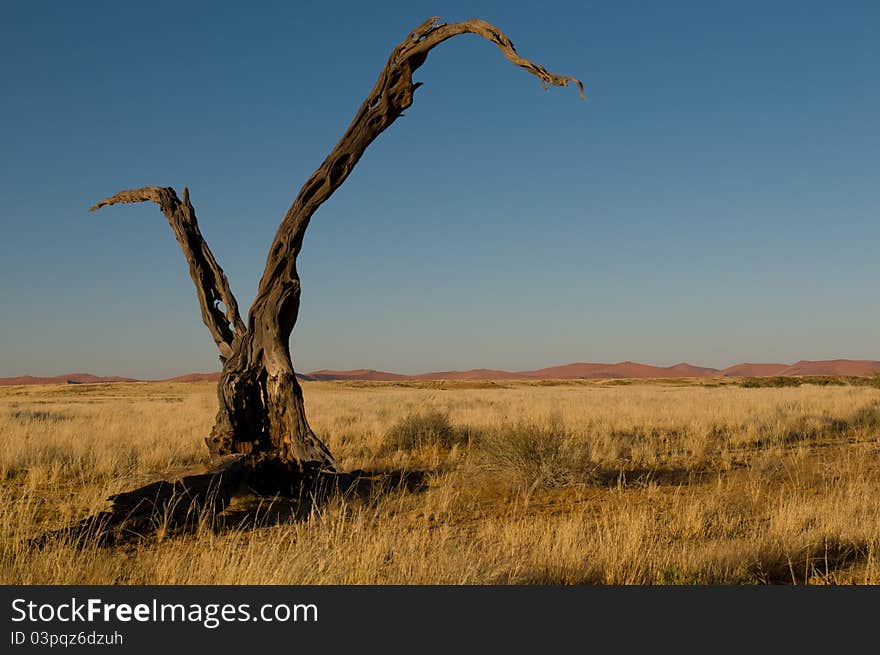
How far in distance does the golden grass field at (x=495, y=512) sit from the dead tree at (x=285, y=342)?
129 centimetres

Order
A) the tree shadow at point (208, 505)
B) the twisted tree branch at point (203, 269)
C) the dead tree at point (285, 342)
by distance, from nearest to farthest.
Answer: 1. the tree shadow at point (208, 505)
2. the dead tree at point (285, 342)
3. the twisted tree branch at point (203, 269)

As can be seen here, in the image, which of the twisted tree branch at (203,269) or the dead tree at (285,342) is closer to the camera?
the dead tree at (285,342)

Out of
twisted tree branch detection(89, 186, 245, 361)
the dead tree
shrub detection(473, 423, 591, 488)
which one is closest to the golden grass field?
shrub detection(473, 423, 591, 488)

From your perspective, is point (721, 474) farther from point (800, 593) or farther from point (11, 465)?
point (11, 465)

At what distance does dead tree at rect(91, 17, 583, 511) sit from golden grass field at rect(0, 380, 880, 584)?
1291mm

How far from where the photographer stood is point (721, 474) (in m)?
11.1

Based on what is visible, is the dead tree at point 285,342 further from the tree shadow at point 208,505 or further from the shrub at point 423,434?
the shrub at point 423,434

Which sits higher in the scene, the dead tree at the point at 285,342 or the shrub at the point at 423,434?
the dead tree at the point at 285,342

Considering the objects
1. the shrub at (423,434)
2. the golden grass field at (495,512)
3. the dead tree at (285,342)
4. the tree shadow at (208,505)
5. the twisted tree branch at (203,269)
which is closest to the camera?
the golden grass field at (495,512)

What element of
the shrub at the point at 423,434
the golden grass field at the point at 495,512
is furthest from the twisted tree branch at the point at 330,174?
the shrub at the point at 423,434

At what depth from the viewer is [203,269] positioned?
37.6ft

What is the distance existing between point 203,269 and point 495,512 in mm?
6258

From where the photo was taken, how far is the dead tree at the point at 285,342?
9805 millimetres

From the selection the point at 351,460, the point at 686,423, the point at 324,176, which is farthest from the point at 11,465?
the point at 686,423
